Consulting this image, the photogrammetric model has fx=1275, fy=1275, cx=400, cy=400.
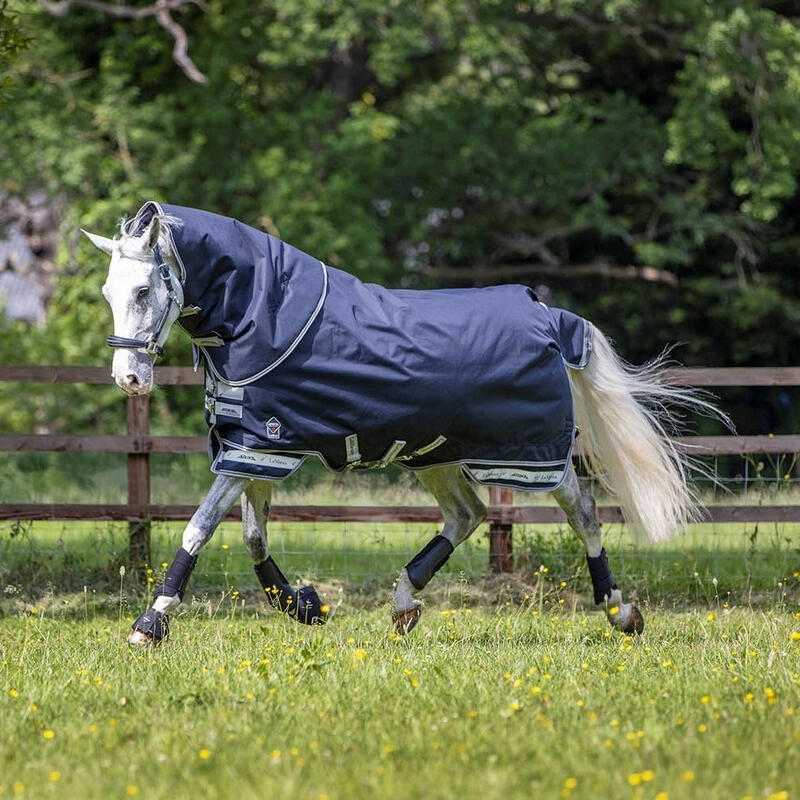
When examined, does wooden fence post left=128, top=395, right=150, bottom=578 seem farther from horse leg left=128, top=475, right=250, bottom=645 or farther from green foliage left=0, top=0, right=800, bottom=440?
green foliage left=0, top=0, right=800, bottom=440

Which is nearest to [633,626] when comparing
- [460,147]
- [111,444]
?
[111,444]

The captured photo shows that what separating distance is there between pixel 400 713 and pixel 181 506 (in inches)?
144

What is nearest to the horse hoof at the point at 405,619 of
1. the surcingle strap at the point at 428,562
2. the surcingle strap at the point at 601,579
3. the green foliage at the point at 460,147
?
the surcingle strap at the point at 428,562

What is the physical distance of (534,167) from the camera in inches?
634

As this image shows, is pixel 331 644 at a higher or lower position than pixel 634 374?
lower

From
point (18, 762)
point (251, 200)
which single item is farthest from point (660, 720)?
point (251, 200)

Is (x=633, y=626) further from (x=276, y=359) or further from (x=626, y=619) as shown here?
(x=276, y=359)

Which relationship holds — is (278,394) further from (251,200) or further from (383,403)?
(251,200)

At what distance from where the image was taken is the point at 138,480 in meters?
7.71

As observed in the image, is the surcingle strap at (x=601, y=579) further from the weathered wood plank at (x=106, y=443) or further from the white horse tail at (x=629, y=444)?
the weathered wood plank at (x=106, y=443)

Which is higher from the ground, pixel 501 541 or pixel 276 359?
pixel 276 359

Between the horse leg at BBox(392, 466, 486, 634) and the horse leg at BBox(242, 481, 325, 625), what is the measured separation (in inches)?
16.7

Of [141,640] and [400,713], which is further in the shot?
[141,640]

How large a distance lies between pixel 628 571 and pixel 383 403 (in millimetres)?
2721
